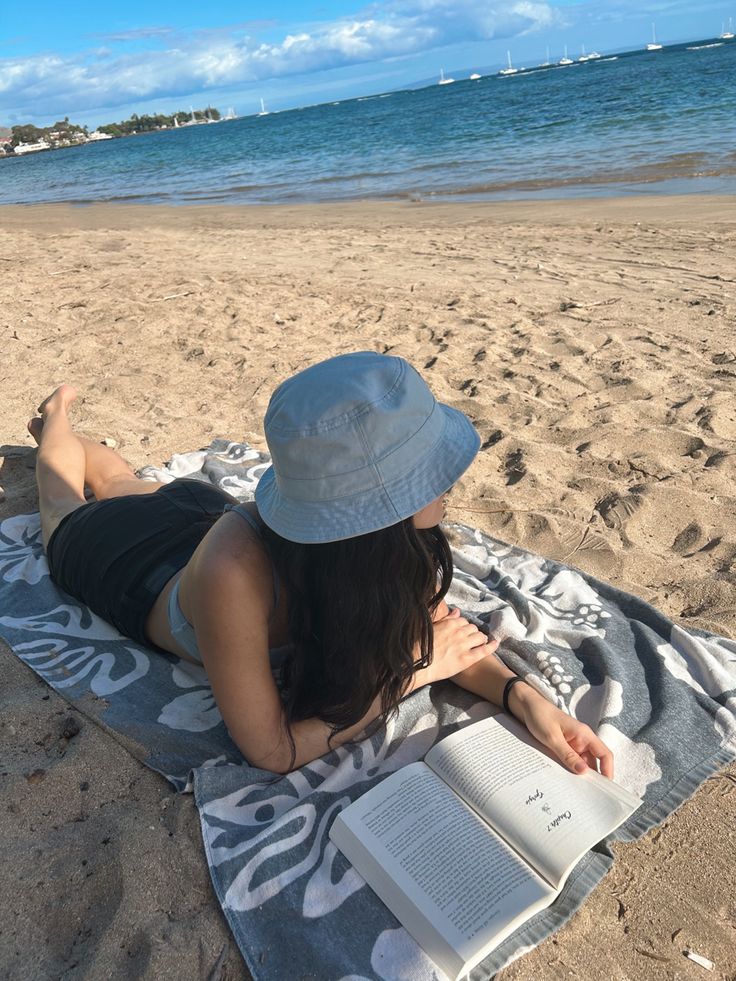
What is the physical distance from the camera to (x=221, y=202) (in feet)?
52.8

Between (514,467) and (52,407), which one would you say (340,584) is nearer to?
(514,467)

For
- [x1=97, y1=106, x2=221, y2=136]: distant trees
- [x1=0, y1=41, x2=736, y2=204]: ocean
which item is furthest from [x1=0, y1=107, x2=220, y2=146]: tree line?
[x1=0, y1=41, x2=736, y2=204]: ocean

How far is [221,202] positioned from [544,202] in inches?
320

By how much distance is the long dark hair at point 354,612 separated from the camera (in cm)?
165

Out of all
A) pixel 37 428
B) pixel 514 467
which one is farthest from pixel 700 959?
pixel 37 428

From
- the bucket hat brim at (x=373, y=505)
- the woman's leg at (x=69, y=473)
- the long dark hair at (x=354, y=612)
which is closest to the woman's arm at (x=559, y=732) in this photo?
the long dark hair at (x=354, y=612)

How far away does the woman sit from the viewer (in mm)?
1544

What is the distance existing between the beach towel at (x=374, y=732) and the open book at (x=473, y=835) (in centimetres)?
7

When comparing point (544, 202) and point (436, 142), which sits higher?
point (436, 142)

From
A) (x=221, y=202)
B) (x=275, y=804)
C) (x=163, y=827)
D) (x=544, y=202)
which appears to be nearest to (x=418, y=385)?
(x=275, y=804)

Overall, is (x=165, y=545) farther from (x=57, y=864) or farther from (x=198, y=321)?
(x=198, y=321)

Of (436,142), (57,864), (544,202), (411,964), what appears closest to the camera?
(411,964)

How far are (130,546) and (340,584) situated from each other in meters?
1.15

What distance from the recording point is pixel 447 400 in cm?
439
